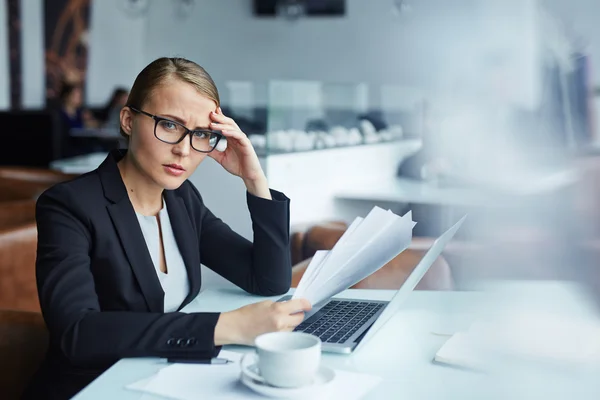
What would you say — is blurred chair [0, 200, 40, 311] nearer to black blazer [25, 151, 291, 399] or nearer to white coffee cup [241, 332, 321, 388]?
black blazer [25, 151, 291, 399]

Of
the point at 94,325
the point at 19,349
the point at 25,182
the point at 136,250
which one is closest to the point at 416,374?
the point at 94,325

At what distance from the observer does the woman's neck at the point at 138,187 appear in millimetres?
1152

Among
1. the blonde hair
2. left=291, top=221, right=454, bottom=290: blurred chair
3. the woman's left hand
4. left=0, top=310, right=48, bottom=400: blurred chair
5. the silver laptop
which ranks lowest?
left=0, top=310, right=48, bottom=400: blurred chair

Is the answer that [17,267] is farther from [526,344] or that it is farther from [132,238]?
[526,344]

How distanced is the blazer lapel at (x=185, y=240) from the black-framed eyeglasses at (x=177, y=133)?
164 millimetres

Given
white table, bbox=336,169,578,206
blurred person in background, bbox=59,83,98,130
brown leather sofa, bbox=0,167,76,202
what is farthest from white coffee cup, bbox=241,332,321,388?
blurred person in background, bbox=59,83,98,130

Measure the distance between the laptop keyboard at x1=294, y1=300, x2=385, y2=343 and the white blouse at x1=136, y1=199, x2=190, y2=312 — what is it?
252 mm

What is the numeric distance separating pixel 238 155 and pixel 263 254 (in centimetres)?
17

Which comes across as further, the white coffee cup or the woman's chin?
the woman's chin

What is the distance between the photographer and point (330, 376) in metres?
0.76

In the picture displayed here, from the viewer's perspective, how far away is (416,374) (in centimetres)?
81

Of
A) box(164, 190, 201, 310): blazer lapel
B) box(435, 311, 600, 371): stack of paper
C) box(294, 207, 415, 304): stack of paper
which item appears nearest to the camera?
box(435, 311, 600, 371): stack of paper

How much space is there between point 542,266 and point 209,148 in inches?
19.7

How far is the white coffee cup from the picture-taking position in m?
0.70
